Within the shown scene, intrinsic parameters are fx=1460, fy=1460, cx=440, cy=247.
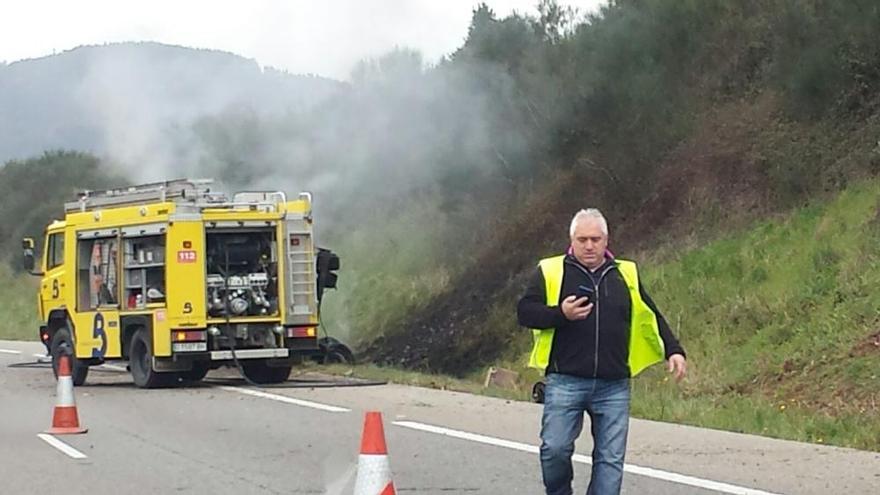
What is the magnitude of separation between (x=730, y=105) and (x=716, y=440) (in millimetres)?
18756

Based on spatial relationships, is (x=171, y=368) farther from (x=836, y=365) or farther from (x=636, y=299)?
(x=636, y=299)

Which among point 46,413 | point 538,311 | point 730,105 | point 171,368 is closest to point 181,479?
point 538,311

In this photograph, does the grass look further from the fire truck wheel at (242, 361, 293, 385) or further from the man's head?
the man's head

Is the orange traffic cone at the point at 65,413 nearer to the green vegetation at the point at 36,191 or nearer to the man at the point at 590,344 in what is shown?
the man at the point at 590,344

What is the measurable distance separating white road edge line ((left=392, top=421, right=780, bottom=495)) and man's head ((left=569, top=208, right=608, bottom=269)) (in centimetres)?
322

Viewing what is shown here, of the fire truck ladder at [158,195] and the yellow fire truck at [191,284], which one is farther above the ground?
the fire truck ladder at [158,195]

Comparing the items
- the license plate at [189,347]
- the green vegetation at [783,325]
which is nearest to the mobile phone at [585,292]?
the green vegetation at [783,325]

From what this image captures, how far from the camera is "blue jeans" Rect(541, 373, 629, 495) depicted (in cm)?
777

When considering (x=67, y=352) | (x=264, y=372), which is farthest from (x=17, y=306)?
(x=264, y=372)

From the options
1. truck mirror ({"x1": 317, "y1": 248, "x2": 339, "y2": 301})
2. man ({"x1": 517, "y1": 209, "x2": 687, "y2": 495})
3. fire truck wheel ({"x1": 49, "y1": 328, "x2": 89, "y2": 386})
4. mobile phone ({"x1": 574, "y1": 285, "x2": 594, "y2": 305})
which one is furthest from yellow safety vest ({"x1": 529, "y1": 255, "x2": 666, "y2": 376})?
fire truck wheel ({"x1": 49, "y1": 328, "x2": 89, "y2": 386})

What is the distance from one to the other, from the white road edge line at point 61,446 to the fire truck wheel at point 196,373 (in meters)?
6.11

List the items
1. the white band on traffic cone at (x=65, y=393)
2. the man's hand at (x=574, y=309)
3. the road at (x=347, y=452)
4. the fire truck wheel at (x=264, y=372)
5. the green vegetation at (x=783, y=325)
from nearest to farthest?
the man's hand at (x=574, y=309), the road at (x=347, y=452), the white band on traffic cone at (x=65, y=393), the green vegetation at (x=783, y=325), the fire truck wheel at (x=264, y=372)

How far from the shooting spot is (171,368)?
2047 cm

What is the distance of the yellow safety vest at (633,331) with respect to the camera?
773 centimetres
